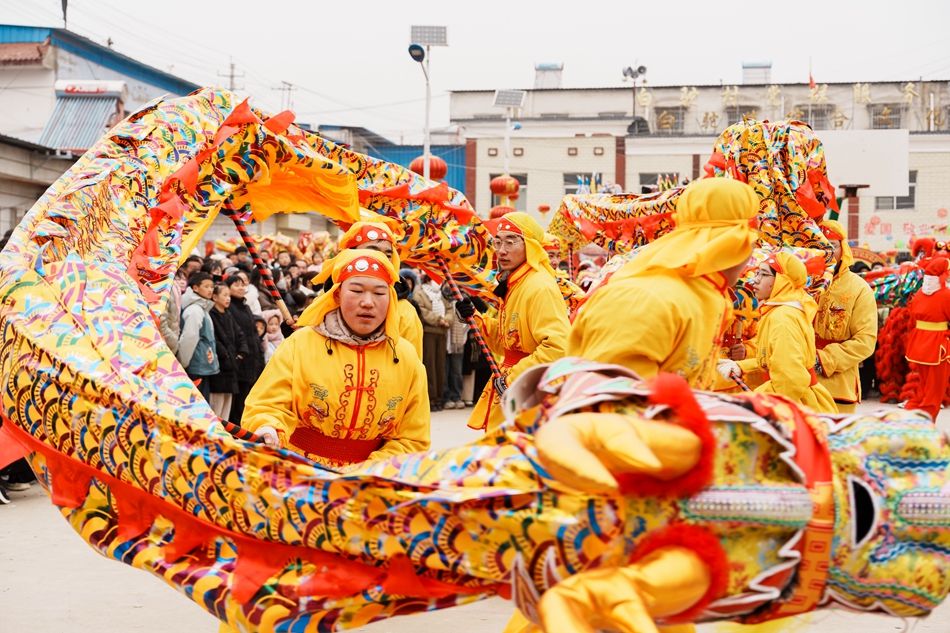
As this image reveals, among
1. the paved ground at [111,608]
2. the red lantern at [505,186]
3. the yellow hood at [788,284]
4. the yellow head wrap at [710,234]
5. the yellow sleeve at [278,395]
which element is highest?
the red lantern at [505,186]

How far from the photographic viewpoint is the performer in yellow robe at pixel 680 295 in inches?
110

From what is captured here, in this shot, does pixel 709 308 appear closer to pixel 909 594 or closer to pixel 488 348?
pixel 909 594

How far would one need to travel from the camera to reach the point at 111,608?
4684 millimetres

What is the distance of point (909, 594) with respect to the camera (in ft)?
7.20

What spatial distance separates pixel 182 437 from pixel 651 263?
1550 millimetres

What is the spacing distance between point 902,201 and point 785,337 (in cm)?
2745

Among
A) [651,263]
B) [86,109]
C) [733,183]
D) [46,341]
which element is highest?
[86,109]

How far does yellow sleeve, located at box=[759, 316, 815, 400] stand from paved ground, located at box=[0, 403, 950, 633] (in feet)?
3.89

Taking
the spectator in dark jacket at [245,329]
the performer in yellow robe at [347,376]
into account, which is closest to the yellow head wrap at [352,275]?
the performer in yellow robe at [347,376]

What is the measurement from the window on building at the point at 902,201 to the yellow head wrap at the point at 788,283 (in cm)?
2640

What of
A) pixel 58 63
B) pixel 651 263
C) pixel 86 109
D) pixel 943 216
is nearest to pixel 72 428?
pixel 651 263

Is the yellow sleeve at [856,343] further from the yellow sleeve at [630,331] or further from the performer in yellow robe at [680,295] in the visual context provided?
the yellow sleeve at [630,331]

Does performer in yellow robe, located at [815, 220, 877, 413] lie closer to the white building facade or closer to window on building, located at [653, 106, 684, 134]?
the white building facade

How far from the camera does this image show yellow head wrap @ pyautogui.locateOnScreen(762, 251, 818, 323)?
542cm
